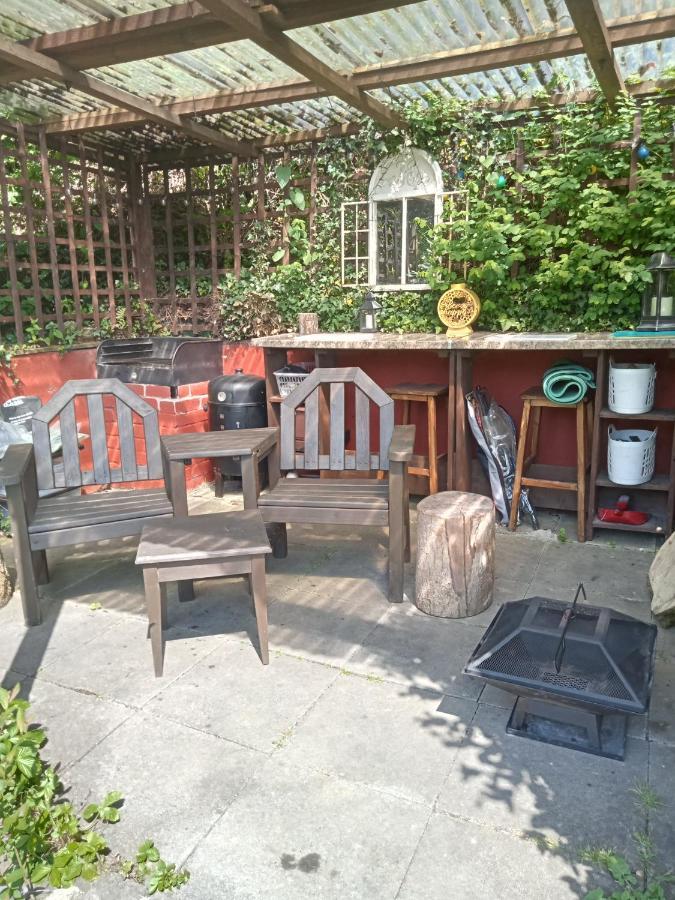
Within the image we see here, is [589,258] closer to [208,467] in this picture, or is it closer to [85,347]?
[208,467]

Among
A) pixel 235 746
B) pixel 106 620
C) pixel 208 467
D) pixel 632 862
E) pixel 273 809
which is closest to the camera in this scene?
pixel 632 862

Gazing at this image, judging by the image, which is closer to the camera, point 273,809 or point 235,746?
point 273,809

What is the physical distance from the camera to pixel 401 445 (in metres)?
3.30

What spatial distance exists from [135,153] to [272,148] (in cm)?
144

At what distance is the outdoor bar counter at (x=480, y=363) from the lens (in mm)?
3975

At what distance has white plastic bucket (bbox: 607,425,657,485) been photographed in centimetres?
393

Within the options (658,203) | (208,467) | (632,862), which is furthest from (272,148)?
(632,862)

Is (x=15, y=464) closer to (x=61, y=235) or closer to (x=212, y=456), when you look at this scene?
(x=212, y=456)

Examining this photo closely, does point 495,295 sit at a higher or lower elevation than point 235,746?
higher

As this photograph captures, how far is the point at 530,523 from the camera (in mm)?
4438

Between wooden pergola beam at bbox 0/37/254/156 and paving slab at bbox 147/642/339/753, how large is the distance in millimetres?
3462

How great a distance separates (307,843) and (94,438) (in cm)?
238

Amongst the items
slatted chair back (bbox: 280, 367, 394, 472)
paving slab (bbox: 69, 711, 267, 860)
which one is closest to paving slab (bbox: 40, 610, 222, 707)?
paving slab (bbox: 69, 711, 267, 860)

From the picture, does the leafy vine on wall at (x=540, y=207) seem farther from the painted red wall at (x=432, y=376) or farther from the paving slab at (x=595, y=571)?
the paving slab at (x=595, y=571)
